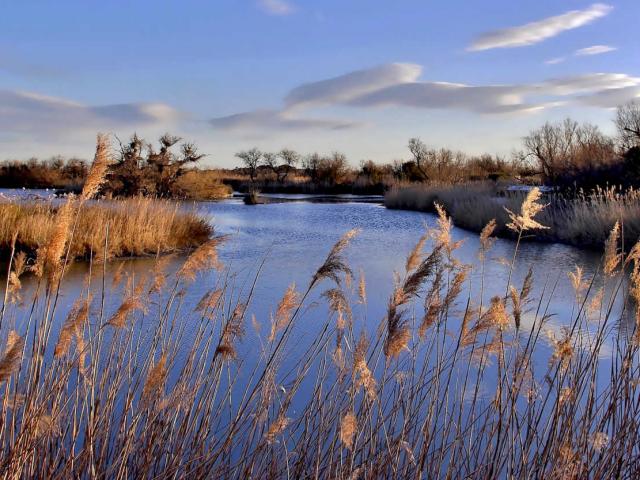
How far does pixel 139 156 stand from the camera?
19.7 metres

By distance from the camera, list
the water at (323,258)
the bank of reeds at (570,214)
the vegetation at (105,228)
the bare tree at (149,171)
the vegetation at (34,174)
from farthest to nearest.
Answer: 1. the vegetation at (34,174)
2. the bare tree at (149,171)
3. the bank of reeds at (570,214)
4. the vegetation at (105,228)
5. the water at (323,258)

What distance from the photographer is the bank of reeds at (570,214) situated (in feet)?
34.0

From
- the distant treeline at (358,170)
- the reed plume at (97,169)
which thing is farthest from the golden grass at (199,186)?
the reed plume at (97,169)

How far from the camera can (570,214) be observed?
39.6ft

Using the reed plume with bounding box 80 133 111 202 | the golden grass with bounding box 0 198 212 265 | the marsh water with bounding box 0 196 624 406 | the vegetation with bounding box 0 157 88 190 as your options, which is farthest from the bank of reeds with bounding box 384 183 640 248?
the vegetation with bounding box 0 157 88 190

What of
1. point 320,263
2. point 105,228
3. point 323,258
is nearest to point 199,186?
point 323,258

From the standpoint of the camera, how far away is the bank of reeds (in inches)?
408

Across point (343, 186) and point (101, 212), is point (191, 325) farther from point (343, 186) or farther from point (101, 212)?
point (343, 186)

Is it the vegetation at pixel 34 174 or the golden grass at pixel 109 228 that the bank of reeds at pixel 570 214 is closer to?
the golden grass at pixel 109 228

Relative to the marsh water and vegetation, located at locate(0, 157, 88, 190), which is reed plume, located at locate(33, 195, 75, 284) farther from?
vegetation, located at locate(0, 157, 88, 190)

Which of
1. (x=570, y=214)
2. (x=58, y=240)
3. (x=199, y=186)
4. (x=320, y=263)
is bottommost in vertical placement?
(x=320, y=263)

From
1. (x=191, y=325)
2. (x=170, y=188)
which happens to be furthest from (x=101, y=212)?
(x=170, y=188)

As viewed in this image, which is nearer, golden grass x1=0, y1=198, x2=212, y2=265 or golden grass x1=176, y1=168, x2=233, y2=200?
golden grass x1=0, y1=198, x2=212, y2=265

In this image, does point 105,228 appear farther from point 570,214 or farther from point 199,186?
point 199,186
